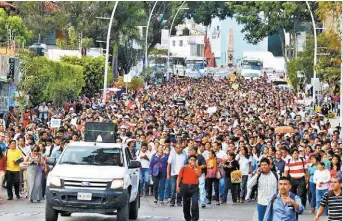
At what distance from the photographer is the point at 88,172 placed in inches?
719

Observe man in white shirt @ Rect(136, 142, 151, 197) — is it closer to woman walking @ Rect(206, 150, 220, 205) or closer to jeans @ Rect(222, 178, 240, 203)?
woman walking @ Rect(206, 150, 220, 205)

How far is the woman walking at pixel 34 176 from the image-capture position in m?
22.8

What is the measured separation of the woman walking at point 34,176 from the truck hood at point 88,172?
4.38 metres

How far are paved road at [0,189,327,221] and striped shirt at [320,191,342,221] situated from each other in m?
6.87

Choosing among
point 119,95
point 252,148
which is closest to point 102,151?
point 252,148

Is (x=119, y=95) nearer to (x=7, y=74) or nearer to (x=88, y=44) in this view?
(x=88, y=44)

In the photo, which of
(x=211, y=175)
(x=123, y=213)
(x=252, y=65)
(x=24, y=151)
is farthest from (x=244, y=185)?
(x=252, y=65)

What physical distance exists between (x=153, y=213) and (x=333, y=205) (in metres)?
8.26

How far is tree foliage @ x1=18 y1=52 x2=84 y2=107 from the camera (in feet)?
137

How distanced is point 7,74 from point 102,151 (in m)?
23.7

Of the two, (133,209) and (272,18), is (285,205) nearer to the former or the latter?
(133,209)

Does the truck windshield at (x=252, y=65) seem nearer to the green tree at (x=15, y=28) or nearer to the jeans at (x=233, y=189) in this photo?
the green tree at (x=15, y=28)

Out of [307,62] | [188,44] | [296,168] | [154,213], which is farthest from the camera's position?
[188,44]

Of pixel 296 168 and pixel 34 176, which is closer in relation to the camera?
pixel 296 168
